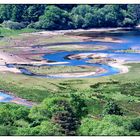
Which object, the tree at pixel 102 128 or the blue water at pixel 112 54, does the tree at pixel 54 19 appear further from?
the tree at pixel 102 128

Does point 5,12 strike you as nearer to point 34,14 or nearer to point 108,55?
point 34,14

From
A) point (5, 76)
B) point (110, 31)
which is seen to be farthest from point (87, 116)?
point (110, 31)

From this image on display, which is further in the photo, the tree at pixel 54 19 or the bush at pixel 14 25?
the tree at pixel 54 19

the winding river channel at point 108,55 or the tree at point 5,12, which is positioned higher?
the tree at point 5,12

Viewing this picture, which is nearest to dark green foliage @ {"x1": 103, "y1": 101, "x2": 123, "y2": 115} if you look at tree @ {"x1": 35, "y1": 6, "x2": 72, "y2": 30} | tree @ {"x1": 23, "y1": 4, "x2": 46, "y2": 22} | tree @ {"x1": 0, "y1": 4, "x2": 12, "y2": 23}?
tree @ {"x1": 0, "y1": 4, "x2": 12, "y2": 23}

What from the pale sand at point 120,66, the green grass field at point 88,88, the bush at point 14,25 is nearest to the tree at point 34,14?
the bush at point 14,25

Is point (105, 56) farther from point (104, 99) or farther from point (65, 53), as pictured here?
point (104, 99)

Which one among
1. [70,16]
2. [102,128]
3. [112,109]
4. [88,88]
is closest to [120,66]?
[88,88]

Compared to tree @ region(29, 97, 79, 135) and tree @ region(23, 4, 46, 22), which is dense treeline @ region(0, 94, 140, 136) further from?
tree @ region(23, 4, 46, 22)

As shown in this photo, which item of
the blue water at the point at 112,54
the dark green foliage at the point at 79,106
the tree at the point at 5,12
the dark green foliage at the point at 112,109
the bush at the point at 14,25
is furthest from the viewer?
the bush at the point at 14,25

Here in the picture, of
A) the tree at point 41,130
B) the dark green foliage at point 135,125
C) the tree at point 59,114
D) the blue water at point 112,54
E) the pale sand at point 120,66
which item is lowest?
the dark green foliage at point 135,125
